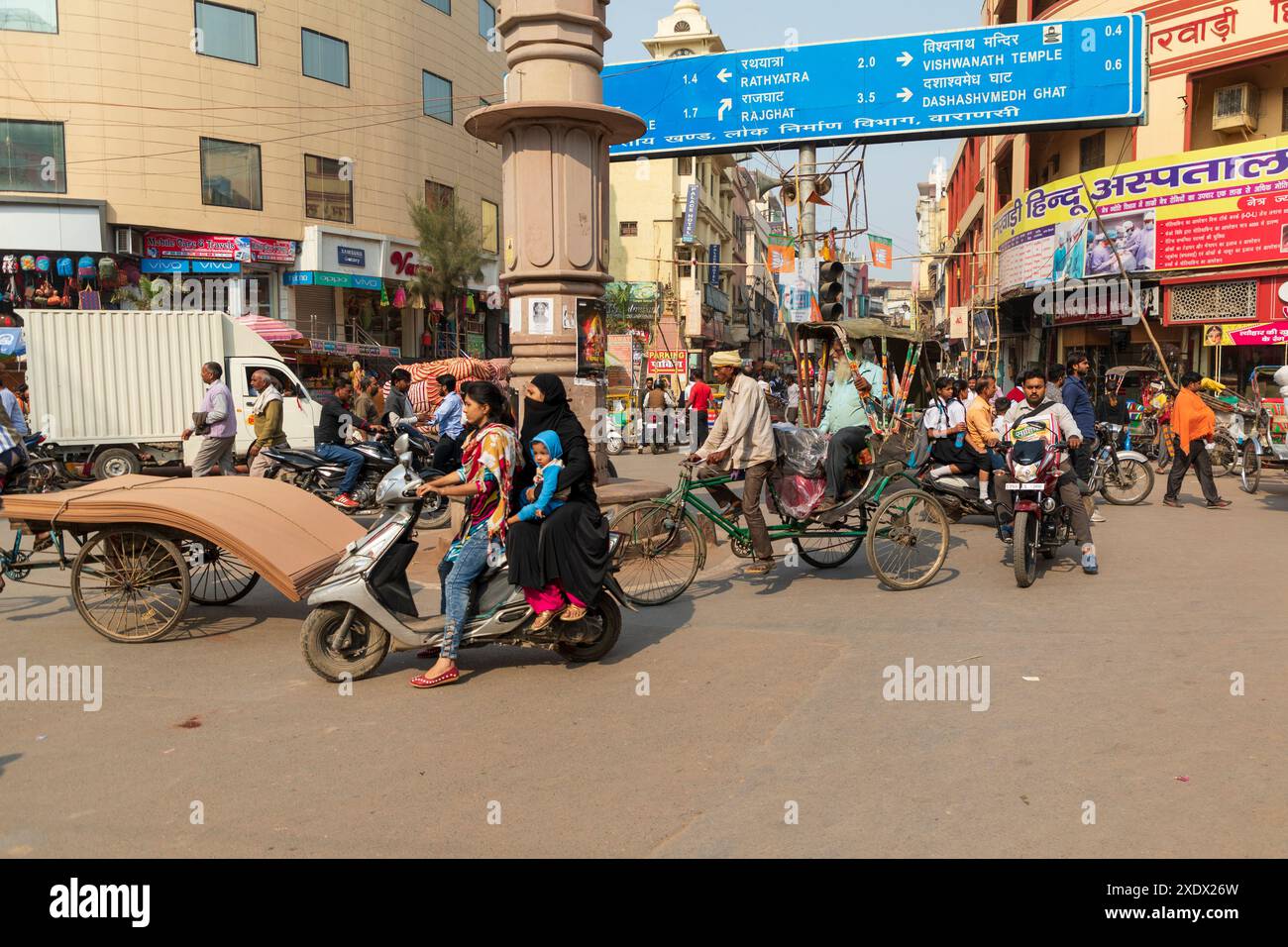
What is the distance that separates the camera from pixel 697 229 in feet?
171

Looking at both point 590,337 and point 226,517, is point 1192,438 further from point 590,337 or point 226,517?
point 226,517

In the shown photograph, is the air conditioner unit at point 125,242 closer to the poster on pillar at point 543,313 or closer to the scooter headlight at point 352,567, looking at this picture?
the poster on pillar at point 543,313

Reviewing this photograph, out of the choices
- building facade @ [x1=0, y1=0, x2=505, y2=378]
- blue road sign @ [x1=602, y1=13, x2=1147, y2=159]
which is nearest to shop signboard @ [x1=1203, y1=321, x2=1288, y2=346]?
blue road sign @ [x1=602, y1=13, x2=1147, y2=159]

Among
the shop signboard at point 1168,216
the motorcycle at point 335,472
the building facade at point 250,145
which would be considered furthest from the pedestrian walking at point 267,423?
the shop signboard at point 1168,216

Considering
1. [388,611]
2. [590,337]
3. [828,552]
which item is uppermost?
[590,337]

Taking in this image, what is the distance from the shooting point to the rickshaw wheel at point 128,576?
610 cm

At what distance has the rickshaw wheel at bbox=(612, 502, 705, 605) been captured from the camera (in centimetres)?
680

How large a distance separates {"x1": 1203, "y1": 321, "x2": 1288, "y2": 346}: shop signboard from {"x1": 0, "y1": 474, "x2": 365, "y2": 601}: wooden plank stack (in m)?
17.6

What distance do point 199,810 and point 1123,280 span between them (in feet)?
72.3

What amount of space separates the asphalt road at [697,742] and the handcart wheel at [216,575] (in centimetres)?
15

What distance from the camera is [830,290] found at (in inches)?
549

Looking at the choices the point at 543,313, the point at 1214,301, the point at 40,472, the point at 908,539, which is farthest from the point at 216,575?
the point at 1214,301

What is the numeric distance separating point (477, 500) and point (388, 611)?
2.47 feet

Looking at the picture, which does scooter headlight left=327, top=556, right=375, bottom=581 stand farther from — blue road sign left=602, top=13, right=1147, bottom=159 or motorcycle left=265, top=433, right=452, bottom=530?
blue road sign left=602, top=13, right=1147, bottom=159
